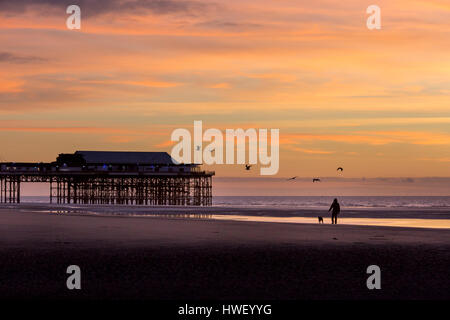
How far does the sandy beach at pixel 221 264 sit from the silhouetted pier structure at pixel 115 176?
239 feet

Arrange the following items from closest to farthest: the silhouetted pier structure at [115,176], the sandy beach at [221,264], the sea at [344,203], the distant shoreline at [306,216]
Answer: the sandy beach at [221,264], the distant shoreline at [306,216], the sea at [344,203], the silhouetted pier structure at [115,176]

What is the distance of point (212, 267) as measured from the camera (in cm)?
1769

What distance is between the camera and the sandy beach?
45.7ft

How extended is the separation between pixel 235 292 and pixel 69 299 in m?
3.29

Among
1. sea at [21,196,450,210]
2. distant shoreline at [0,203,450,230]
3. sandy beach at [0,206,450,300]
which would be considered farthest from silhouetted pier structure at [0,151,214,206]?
sandy beach at [0,206,450,300]

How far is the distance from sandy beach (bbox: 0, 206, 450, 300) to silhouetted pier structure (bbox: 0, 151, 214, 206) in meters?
72.8

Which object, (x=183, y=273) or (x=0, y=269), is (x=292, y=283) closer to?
(x=183, y=273)

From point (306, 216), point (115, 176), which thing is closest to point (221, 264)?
point (306, 216)

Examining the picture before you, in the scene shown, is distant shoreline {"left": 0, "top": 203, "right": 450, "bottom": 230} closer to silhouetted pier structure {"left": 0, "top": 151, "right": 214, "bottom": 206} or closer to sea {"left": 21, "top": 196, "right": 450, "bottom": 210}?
sea {"left": 21, "top": 196, "right": 450, "bottom": 210}

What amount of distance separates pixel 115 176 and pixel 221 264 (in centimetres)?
8588

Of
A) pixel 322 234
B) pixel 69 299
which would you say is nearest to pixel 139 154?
pixel 322 234

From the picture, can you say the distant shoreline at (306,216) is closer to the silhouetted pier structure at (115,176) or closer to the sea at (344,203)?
A: the sea at (344,203)

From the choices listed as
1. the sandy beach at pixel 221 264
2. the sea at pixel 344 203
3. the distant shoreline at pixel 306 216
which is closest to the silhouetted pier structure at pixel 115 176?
the sea at pixel 344 203

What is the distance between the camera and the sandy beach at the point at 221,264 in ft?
45.7
